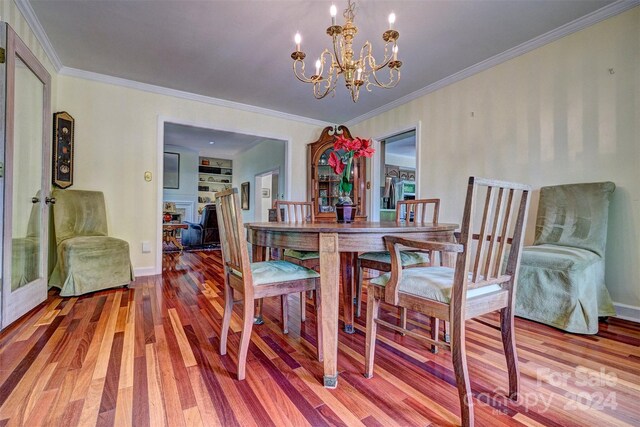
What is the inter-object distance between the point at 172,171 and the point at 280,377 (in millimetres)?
7446

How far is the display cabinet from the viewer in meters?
4.65

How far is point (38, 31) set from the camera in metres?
2.55

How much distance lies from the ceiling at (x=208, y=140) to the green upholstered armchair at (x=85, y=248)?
2.67 m

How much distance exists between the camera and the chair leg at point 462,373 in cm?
106

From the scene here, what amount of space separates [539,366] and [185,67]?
3964mm

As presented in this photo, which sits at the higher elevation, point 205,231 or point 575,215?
point 575,215

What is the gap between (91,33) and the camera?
103 inches

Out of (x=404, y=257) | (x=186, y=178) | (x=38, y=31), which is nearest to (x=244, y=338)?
(x=404, y=257)

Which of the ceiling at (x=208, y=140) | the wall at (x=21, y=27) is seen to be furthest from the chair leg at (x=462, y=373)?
the ceiling at (x=208, y=140)

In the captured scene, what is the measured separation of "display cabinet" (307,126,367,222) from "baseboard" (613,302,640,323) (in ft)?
9.78

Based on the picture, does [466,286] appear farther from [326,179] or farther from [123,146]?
[123,146]

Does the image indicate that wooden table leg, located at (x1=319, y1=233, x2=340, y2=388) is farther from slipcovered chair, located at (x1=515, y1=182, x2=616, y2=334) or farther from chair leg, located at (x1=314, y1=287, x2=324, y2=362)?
slipcovered chair, located at (x1=515, y1=182, x2=616, y2=334)

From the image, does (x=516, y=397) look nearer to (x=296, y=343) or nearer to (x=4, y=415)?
(x=296, y=343)

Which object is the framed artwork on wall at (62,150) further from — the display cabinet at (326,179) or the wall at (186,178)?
the wall at (186,178)
